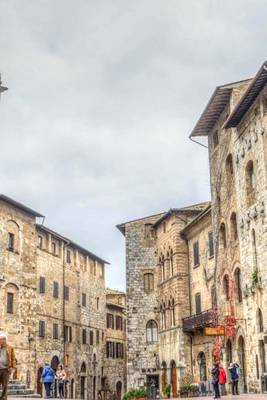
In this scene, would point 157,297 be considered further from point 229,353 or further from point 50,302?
point 229,353

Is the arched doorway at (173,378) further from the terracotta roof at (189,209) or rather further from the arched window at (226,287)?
the arched window at (226,287)

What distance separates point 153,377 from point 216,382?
2488 centimetres

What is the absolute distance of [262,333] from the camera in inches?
1045

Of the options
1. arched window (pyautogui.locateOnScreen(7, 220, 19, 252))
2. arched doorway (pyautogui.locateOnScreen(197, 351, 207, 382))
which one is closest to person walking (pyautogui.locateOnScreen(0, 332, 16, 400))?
arched doorway (pyautogui.locateOnScreen(197, 351, 207, 382))

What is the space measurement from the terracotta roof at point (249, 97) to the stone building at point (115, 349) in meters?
35.2

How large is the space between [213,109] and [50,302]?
840 inches

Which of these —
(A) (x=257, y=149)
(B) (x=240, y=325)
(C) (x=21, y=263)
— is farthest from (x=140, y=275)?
(A) (x=257, y=149)

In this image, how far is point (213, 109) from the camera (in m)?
33.2

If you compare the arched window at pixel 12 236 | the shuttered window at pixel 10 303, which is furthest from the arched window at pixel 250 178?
the shuttered window at pixel 10 303

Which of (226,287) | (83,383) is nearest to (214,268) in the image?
(226,287)

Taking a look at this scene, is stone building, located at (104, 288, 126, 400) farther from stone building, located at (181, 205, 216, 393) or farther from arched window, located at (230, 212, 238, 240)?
arched window, located at (230, 212, 238, 240)

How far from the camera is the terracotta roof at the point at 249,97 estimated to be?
25.3 meters

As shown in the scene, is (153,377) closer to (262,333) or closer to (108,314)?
(108,314)

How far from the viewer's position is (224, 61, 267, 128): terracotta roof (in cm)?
2532
